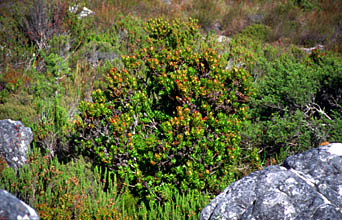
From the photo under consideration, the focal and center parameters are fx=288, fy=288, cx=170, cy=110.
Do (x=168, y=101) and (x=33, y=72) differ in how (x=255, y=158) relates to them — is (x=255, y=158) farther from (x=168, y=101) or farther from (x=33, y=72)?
(x=33, y=72)

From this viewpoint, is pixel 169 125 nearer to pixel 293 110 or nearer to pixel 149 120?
pixel 149 120

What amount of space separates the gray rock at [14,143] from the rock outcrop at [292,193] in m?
2.55

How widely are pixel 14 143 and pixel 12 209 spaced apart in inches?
89.4

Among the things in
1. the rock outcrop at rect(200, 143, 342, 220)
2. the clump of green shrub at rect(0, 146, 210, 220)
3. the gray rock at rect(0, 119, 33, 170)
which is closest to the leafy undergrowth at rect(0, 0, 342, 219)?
the clump of green shrub at rect(0, 146, 210, 220)

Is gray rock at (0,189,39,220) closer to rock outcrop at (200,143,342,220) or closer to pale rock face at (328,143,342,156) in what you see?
rock outcrop at (200,143,342,220)

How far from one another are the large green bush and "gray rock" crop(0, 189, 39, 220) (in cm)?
142

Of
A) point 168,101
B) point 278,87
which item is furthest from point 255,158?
point 278,87

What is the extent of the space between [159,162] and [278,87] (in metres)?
2.69

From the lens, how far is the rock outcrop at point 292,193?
221 cm

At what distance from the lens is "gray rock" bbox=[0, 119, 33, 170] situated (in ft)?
12.2

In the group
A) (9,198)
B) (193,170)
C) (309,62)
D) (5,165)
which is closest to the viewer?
(9,198)

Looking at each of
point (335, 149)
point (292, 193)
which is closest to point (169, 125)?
point (292, 193)

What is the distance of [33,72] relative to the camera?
227 inches

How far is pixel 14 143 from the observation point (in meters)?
3.77
